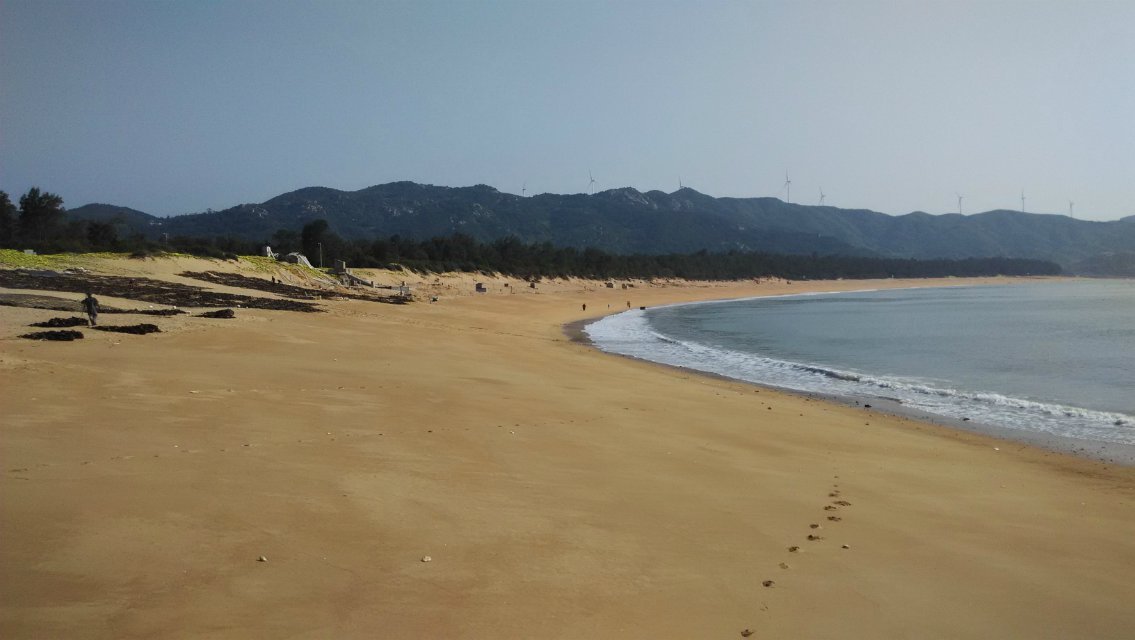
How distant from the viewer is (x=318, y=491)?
5805 millimetres

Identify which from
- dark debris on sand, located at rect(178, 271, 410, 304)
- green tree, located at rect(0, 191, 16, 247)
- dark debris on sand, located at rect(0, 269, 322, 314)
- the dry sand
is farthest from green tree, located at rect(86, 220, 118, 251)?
the dry sand

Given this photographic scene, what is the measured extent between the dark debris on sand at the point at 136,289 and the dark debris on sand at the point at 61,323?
261 inches

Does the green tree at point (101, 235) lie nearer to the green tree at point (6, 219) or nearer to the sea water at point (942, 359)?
the green tree at point (6, 219)

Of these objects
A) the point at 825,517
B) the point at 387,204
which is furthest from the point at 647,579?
the point at 387,204

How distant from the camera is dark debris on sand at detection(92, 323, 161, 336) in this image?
1463cm

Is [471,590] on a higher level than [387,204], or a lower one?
lower

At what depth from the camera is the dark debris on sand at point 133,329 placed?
14632 mm

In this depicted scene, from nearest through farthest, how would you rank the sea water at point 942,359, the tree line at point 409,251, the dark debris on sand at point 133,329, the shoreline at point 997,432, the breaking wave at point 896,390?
the shoreline at point 997,432, the breaking wave at point 896,390, the sea water at point 942,359, the dark debris on sand at point 133,329, the tree line at point 409,251

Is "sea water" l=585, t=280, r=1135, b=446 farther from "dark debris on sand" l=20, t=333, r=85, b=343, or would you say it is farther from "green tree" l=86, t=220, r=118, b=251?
"green tree" l=86, t=220, r=118, b=251

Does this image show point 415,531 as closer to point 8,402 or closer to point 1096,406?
point 8,402

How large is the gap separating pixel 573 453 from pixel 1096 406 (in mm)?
12921

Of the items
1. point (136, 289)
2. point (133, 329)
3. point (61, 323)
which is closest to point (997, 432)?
point (133, 329)

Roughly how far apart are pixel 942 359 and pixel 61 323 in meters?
24.5

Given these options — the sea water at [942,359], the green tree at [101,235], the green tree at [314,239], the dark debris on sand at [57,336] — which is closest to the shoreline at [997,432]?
the sea water at [942,359]
